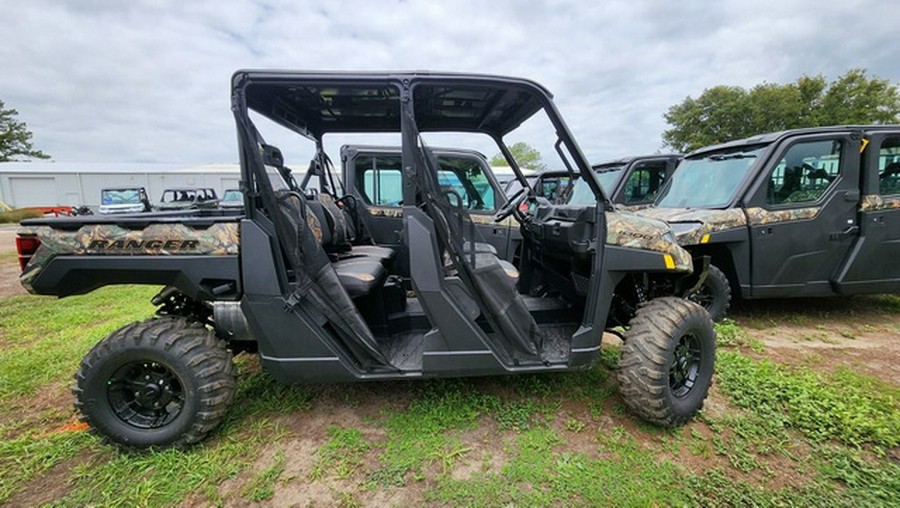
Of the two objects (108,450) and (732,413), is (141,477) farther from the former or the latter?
(732,413)

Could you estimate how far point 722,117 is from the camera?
23.8 meters

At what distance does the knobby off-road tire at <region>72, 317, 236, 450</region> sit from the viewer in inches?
87.4

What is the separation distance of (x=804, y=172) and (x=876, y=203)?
0.77 m

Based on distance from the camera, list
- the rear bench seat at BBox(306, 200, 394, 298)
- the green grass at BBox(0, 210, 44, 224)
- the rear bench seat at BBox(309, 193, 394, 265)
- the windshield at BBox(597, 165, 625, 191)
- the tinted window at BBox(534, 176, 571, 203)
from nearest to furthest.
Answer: the rear bench seat at BBox(306, 200, 394, 298)
the rear bench seat at BBox(309, 193, 394, 265)
the tinted window at BBox(534, 176, 571, 203)
the windshield at BBox(597, 165, 625, 191)
the green grass at BBox(0, 210, 44, 224)

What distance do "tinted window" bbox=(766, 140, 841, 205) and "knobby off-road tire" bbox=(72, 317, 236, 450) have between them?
5.38 metres

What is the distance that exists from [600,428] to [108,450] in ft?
9.92

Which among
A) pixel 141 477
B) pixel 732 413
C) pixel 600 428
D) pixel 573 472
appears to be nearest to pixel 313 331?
pixel 141 477

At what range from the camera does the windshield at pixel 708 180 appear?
4426mm

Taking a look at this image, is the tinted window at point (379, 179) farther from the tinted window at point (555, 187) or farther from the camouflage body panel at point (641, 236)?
the camouflage body panel at point (641, 236)

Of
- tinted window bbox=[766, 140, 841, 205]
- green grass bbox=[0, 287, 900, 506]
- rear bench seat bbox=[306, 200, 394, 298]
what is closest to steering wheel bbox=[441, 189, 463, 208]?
rear bench seat bbox=[306, 200, 394, 298]

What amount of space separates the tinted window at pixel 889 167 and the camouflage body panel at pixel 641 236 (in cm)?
370

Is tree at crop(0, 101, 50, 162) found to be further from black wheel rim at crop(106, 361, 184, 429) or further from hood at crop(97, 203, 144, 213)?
black wheel rim at crop(106, 361, 184, 429)

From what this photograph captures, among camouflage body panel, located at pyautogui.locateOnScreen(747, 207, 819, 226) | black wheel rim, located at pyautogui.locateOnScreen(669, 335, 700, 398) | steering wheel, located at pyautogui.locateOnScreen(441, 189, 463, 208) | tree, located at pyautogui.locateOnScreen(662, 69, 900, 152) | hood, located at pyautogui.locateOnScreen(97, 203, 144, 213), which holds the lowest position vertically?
black wheel rim, located at pyautogui.locateOnScreen(669, 335, 700, 398)

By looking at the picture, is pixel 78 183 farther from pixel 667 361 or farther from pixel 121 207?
pixel 667 361
